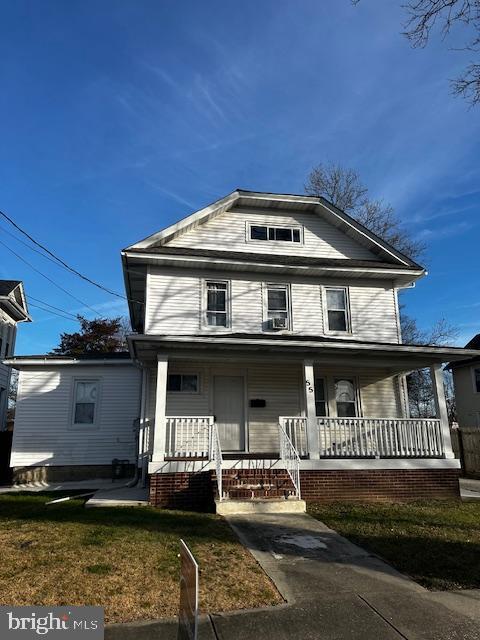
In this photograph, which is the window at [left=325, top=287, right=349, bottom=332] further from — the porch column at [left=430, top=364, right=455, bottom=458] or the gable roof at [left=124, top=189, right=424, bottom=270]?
the porch column at [left=430, top=364, right=455, bottom=458]

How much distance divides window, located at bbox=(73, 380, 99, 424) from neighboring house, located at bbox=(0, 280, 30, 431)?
6.44 meters

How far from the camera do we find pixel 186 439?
1067 centimetres

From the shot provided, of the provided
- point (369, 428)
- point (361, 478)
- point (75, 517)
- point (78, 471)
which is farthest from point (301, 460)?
point (78, 471)

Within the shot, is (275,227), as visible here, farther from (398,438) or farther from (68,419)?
(68,419)

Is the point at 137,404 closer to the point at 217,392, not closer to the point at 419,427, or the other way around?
the point at 217,392

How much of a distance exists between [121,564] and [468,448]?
15688 mm

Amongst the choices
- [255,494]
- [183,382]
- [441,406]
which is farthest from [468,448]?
[255,494]

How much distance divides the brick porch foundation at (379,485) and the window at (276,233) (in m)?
7.02

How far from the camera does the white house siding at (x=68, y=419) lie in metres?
13.5

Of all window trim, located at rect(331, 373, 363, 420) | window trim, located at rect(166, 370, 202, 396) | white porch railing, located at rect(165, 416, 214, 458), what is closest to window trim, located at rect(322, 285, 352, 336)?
window trim, located at rect(331, 373, 363, 420)

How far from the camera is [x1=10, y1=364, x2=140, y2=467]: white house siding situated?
1348 centimetres

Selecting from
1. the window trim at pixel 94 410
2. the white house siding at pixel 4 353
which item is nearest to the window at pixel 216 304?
the window trim at pixel 94 410

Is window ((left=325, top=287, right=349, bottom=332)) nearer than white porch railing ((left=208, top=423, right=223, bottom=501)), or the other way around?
white porch railing ((left=208, top=423, right=223, bottom=501))

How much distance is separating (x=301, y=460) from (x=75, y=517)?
15.7ft
